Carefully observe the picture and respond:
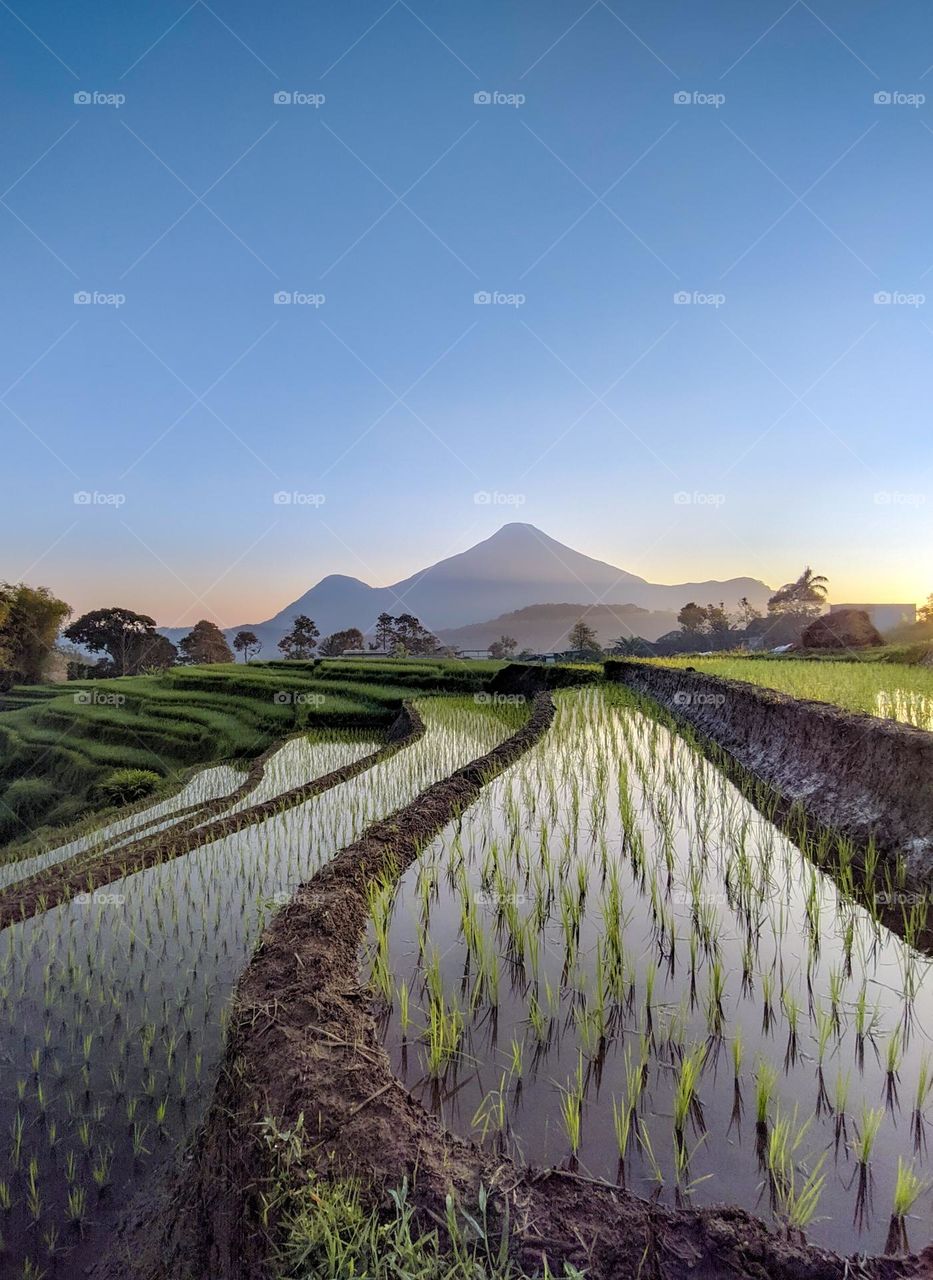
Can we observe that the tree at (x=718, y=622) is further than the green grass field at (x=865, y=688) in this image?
Yes

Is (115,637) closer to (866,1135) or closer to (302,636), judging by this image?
(302,636)

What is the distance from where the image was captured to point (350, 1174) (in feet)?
5.45

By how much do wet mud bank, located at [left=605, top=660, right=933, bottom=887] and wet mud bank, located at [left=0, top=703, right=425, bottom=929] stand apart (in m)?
5.43

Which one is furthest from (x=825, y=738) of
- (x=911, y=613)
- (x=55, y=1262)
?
(x=911, y=613)

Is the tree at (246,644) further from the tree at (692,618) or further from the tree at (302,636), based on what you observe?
the tree at (692,618)

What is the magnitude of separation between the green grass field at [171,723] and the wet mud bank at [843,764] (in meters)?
8.92

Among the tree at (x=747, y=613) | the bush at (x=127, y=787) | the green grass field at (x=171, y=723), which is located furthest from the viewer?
the tree at (x=747, y=613)

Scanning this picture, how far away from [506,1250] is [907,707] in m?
8.96

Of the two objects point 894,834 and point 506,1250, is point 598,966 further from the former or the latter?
point 894,834

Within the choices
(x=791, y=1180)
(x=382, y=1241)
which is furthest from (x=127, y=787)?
(x=791, y=1180)

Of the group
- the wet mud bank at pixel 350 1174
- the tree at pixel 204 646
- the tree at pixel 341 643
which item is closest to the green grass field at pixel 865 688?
the wet mud bank at pixel 350 1174


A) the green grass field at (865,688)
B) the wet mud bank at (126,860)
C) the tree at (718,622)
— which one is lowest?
the wet mud bank at (126,860)

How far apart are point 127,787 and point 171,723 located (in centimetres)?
614

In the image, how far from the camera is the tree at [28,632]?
131 feet
